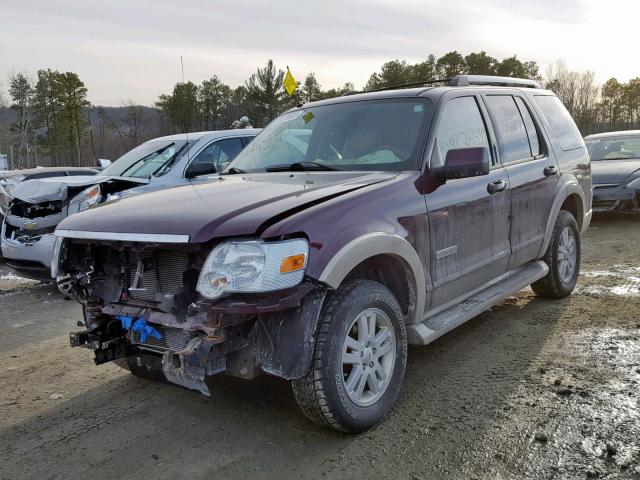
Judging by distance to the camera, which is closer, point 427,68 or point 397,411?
point 397,411

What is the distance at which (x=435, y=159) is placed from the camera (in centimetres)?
374

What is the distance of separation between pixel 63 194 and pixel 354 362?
5255 millimetres

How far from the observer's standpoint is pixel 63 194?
6.93 meters

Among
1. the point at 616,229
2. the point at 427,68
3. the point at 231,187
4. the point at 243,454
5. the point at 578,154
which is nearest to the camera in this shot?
the point at 243,454

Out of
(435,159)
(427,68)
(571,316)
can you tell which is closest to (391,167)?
(435,159)

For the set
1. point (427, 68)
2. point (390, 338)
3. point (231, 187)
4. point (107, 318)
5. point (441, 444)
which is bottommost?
point (441, 444)

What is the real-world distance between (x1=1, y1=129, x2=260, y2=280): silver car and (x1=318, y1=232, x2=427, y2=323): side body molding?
145 inches

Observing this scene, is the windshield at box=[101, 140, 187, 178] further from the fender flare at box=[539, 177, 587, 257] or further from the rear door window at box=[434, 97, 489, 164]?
the fender flare at box=[539, 177, 587, 257]

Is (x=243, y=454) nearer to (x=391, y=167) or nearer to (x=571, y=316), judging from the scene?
(x=391, y=167)

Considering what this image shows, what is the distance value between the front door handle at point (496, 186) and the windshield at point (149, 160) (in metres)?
4.51

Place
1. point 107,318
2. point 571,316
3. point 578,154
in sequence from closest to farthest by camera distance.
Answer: point 107,318 → point 571,316 → point 578,154

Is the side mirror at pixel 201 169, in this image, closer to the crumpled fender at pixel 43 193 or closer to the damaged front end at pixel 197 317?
the damaged front end at pixel 197 317

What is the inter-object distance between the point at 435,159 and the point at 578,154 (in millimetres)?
2739

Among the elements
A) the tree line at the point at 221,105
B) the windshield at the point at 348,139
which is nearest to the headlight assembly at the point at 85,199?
the windshield at the point at 348,139
